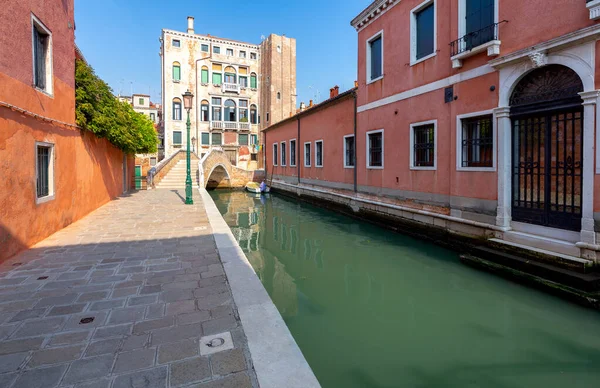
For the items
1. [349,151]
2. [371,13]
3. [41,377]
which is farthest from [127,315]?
[371,13]

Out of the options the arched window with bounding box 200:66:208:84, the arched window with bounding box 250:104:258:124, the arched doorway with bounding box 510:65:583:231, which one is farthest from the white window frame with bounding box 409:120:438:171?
the arched window with bounding box 200:66:208:84

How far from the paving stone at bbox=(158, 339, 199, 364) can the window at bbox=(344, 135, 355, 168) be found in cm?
1073

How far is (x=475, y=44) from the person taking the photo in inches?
277

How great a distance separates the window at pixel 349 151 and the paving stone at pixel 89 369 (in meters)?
11.1

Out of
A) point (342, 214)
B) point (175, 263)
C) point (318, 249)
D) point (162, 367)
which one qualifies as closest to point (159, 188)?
point (342, 214)

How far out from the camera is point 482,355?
3.53m

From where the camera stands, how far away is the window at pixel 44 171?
6.00 metres

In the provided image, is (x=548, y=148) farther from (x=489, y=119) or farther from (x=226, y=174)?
(x=226, y=174)

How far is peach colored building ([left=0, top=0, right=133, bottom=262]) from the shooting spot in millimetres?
4887

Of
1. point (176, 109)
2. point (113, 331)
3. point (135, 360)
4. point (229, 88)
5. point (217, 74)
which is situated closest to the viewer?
point (135, 360)

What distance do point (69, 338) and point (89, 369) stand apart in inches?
23.0

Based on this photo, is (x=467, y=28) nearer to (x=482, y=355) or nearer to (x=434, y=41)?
(x=434, y=41)

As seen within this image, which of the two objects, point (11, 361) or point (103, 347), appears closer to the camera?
point (11, 361)

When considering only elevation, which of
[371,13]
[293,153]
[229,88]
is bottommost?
[293,153]
